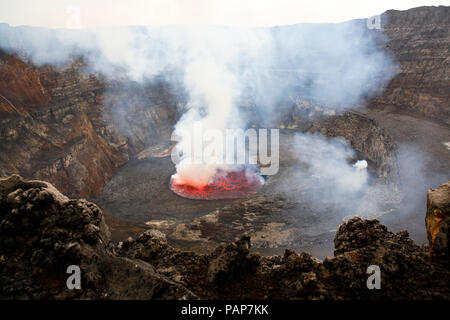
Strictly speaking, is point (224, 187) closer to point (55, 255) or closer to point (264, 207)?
point (264, 207)

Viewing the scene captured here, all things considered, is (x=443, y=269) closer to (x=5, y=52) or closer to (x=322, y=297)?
(x=322, y=297)

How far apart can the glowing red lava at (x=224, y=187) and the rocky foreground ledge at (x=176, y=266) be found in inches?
495

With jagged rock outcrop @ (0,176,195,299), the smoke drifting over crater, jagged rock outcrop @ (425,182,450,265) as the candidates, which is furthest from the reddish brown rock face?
jagged rock outcrop @ (425,182,450,265)

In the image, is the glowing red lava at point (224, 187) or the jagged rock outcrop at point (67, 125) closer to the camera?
the jagged rock outcrop at point (67, 125)

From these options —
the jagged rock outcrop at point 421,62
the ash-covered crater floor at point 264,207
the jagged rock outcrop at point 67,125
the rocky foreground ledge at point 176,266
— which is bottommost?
the rocky foreground ledge at point 176,266

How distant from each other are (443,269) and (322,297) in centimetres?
229

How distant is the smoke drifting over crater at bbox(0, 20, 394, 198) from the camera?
26.3 m

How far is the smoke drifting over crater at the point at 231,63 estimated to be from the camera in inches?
1037

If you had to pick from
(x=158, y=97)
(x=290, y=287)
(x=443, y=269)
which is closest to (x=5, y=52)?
(x=158, y=97)

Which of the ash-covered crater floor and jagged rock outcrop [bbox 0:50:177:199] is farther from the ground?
jagged rock outcrop [bbox 0:50:177:199]

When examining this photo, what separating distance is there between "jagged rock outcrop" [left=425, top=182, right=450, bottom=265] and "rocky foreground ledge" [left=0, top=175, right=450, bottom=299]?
16 millimetres

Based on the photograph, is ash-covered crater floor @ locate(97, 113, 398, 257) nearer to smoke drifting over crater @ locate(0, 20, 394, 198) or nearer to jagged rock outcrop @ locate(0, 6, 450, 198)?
jagged rock outcrop @ locate(0, 6, 450, 198)

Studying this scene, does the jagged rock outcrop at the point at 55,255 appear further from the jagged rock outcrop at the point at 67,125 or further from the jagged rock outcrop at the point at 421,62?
the jagged rock outcrop at the point at 421,62

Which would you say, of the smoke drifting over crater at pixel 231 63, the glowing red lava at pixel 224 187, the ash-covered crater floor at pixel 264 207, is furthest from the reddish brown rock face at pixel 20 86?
the glowing red lava at pixel 224 187
